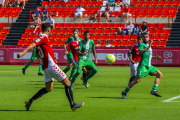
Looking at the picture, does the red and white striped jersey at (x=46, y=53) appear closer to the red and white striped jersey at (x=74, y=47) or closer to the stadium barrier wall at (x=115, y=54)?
the red and white striped jersey at (x=74, y=47)

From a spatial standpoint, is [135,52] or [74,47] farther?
[74,47]

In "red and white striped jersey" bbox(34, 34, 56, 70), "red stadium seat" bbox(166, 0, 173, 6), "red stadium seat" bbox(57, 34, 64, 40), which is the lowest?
"red stadium seat" bbox(57, 34, 64, 40)

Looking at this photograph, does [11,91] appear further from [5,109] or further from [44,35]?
[44,35]

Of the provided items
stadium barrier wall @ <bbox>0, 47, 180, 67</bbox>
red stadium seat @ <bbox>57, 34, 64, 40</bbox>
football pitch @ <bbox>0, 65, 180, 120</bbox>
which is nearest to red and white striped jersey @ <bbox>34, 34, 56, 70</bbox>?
football pitch @ <bbox>0, 65, 180, 120</bbox>

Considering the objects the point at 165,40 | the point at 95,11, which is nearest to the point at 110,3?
the point at 95,11

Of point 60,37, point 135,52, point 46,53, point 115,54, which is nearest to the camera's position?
point 46,53

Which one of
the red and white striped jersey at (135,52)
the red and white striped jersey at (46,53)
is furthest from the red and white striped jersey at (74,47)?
the red and white striped jersey at (46,53)

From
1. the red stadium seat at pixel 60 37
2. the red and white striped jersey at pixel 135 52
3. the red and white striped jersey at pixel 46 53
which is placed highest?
the red and white striped jersey at pixel 46 53

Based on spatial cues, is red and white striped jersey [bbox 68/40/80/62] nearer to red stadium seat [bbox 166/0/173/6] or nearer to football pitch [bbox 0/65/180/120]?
football pitch [bbox 0/65/180/120]

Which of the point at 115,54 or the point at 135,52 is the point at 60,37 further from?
the point at 135,52

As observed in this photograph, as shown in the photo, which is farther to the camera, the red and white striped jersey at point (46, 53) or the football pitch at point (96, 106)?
the red and white striped jersey at point (46, 53)

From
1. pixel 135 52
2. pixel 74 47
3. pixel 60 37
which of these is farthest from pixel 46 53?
pixel 60 37

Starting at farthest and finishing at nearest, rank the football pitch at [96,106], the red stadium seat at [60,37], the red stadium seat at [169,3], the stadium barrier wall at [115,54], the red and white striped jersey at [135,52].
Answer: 1. the red stadium seat at [169,3]
2. the red stadium seat at [60,37]
3. the stadium barrier wall at [115,54]
4. the red and white striped jersey at [135,52]
5. the football pitch at [96,106]

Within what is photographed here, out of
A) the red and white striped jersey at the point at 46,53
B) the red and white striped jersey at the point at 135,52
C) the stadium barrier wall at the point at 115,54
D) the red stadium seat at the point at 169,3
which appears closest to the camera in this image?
the red and white striped jersey at the point at 46,53
